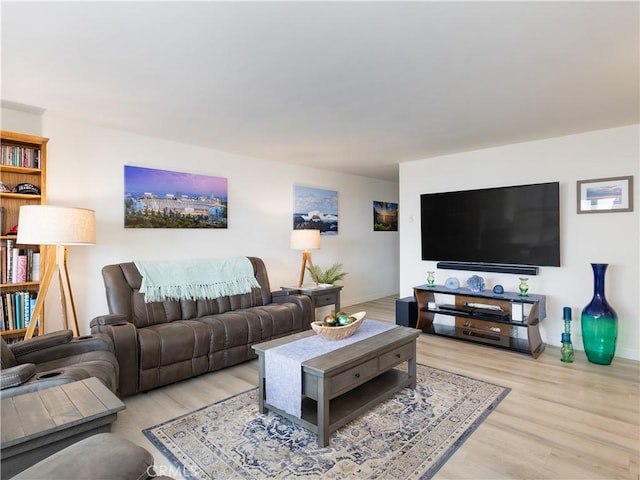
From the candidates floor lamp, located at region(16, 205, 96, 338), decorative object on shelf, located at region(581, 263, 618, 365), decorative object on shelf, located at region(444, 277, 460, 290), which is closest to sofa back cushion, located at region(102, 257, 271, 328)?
floor lamp, located at region(16, 205, 96, 338)

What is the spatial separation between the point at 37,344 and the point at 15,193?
1.35 m

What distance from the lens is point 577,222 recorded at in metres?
3.75

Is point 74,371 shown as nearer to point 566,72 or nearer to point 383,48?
point 383,48

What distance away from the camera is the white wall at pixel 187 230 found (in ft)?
10.7

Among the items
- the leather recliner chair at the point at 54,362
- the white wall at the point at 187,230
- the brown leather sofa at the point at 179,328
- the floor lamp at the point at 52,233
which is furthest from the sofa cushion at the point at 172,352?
the white wall at the point at 187,230

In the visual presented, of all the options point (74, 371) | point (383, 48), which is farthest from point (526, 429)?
point (74, 371)

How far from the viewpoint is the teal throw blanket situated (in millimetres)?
3354

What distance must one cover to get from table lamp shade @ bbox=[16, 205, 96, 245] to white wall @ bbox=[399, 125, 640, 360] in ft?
13.8

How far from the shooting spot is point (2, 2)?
1611 millimetres

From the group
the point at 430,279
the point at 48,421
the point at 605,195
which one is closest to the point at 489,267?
the point at 430,279

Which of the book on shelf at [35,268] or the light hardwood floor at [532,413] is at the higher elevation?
the book on shelf at [35,268]

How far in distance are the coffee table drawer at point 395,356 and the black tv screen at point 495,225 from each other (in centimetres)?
214

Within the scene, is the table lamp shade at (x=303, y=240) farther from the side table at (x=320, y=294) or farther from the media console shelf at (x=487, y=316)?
the media console shelf at (x=487, y=316)

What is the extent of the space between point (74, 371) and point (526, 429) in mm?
2704
